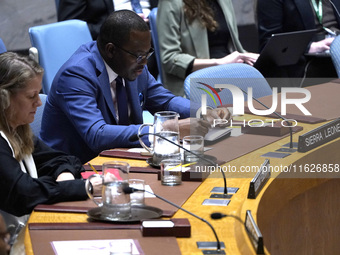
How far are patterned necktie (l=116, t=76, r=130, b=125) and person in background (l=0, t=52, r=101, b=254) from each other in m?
0.64

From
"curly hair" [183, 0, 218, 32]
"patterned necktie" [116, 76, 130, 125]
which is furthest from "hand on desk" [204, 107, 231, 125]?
"curly hair" [183, 0, 218, 32]

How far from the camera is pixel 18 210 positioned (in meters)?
2.10

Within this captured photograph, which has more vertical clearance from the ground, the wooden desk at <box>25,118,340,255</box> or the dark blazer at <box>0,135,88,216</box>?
the dark blazer at <box>0,135,88,216</box>

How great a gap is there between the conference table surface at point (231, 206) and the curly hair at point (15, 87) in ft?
0.96

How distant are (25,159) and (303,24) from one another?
317 cm

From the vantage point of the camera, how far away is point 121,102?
10.3ft

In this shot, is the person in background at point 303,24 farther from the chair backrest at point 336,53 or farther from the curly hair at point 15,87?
the curly hair at point 15,87

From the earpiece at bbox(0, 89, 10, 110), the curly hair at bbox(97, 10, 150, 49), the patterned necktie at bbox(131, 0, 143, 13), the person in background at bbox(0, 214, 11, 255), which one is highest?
the curly hair at bbox(97, 10, 150, 49)

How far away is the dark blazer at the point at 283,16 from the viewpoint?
5020 mm

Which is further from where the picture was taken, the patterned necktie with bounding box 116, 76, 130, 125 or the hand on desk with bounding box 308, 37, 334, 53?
the hand on desk with bounding box 308, 37, 334, 53

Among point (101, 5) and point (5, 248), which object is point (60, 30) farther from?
point (5, 248)

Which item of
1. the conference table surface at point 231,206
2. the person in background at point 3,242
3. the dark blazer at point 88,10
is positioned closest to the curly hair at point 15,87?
the conference table surface at point 231,206

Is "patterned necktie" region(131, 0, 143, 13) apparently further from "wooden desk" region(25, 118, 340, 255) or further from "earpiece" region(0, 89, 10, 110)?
"earpiece" region(0, 89, 10, 110)

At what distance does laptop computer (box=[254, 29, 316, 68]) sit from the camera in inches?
171
